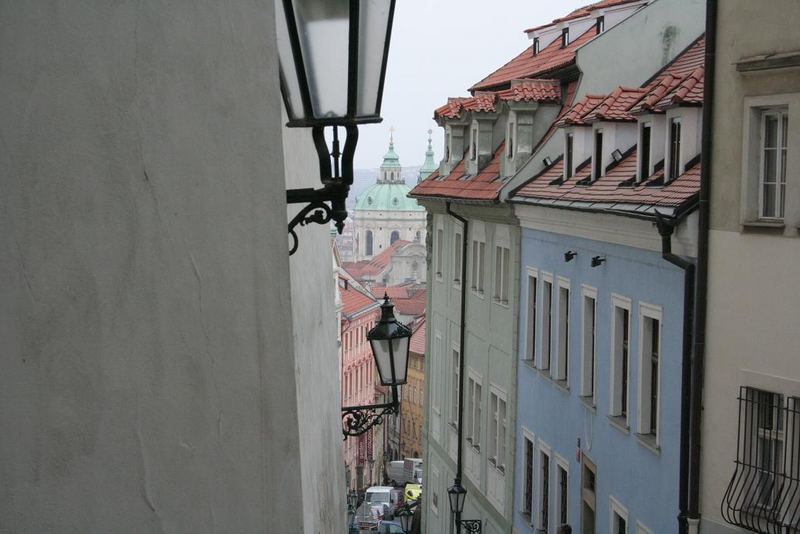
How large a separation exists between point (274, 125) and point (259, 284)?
1.55 feet

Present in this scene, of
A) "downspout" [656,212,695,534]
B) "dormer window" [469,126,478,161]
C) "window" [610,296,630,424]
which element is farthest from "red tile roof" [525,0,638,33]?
"downspout" [656,212,695,534]

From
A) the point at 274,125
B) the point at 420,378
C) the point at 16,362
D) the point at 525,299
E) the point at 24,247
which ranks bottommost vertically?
the point at 420,378

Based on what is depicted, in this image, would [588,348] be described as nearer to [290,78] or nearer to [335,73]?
[290,78]

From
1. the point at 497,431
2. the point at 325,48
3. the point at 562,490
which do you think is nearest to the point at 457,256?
the point at 497,431

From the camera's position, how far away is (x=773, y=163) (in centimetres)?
1124

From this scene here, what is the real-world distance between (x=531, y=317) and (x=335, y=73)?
16806 mm

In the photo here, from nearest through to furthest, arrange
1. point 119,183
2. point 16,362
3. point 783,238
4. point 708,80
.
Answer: point 16,362 → point 119,183 → point 783,238 → point 708,80

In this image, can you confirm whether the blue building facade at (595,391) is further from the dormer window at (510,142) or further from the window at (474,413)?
the window at (474,413)

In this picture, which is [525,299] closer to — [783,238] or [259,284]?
[783,238]

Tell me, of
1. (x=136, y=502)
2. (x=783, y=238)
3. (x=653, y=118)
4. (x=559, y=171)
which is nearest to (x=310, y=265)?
(x=136, y=502)

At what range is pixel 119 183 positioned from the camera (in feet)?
11.8

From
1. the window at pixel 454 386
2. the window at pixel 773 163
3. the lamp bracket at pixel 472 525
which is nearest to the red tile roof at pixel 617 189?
the window at pixel 773 163

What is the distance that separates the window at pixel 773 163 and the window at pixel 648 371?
307 cm

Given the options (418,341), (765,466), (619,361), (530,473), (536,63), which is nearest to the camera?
(765,466)
